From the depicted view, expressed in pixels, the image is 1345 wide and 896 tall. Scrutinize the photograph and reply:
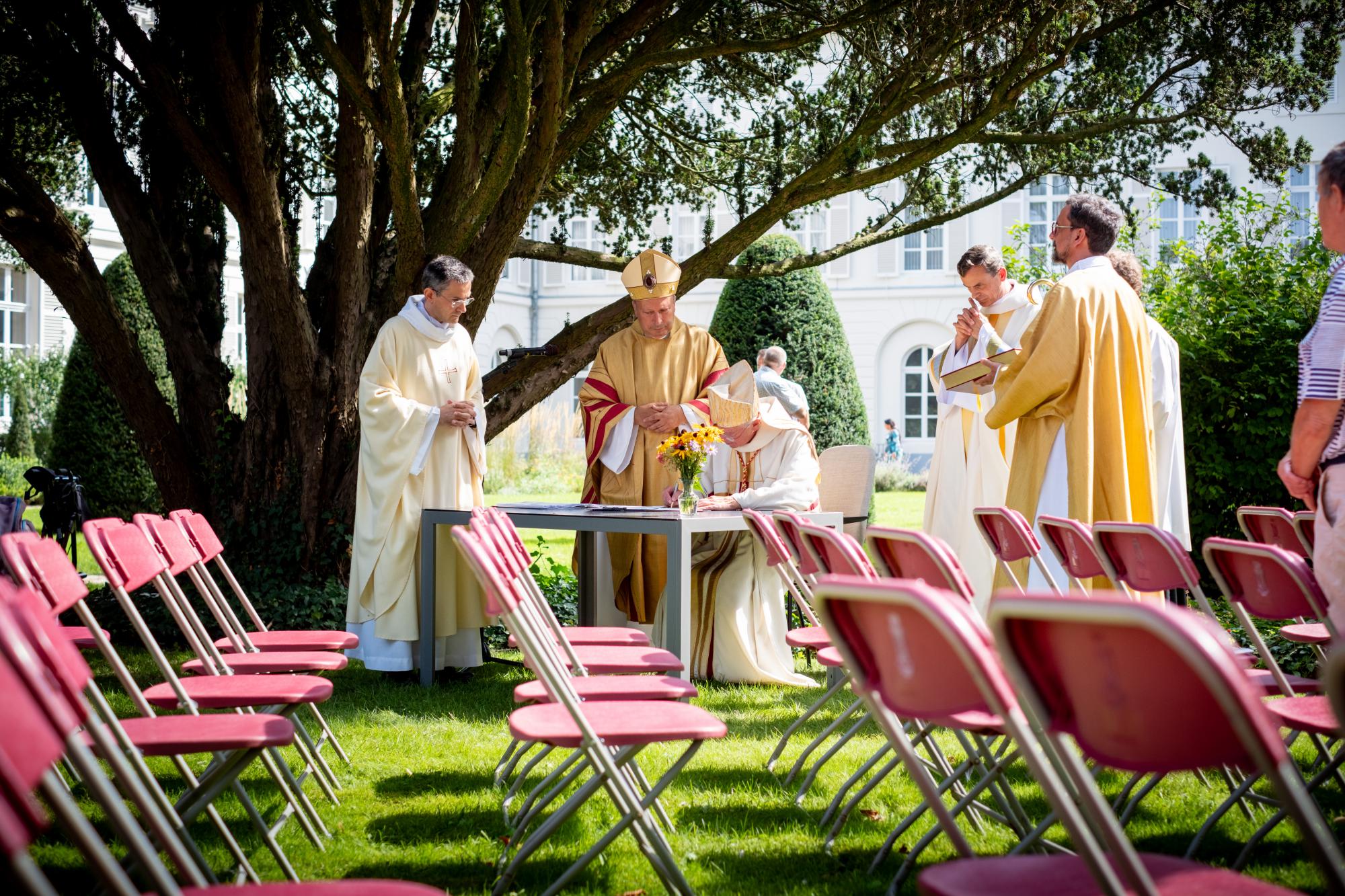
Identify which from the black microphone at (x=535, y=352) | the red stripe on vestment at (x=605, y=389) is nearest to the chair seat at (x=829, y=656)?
the red stripe on vestment at (x=605, y=389)

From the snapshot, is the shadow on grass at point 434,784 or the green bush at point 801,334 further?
the green bush at point 801,334

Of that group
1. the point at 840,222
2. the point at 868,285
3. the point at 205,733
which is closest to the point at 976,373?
the point at 205,733

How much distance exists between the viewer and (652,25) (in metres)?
8.09

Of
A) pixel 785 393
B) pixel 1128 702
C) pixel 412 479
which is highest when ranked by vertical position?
pixel 785 393

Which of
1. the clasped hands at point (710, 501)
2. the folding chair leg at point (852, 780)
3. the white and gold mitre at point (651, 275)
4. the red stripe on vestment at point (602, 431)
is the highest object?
the white and gold mitre at point (651, 275)

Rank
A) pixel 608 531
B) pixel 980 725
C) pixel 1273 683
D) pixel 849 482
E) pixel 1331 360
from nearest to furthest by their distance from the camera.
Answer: pixel 980 725, pixel 1331 360, pixel 1273 683, pixel 608 531, pixel 849 482

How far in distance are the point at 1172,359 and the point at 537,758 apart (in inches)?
144

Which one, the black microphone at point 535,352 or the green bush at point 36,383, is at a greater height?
the green bush at point 36,383

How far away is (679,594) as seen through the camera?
570 centimetres

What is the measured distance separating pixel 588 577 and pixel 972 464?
2099mm

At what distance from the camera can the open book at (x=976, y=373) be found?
16.9 feet

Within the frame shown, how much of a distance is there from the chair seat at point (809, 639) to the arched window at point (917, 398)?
24.2m

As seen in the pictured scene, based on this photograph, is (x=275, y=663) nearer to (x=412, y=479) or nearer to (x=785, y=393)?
(x=412, y=479)

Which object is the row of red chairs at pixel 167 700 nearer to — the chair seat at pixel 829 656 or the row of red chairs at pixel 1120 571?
the row of red chairs at pixel 1120 571
